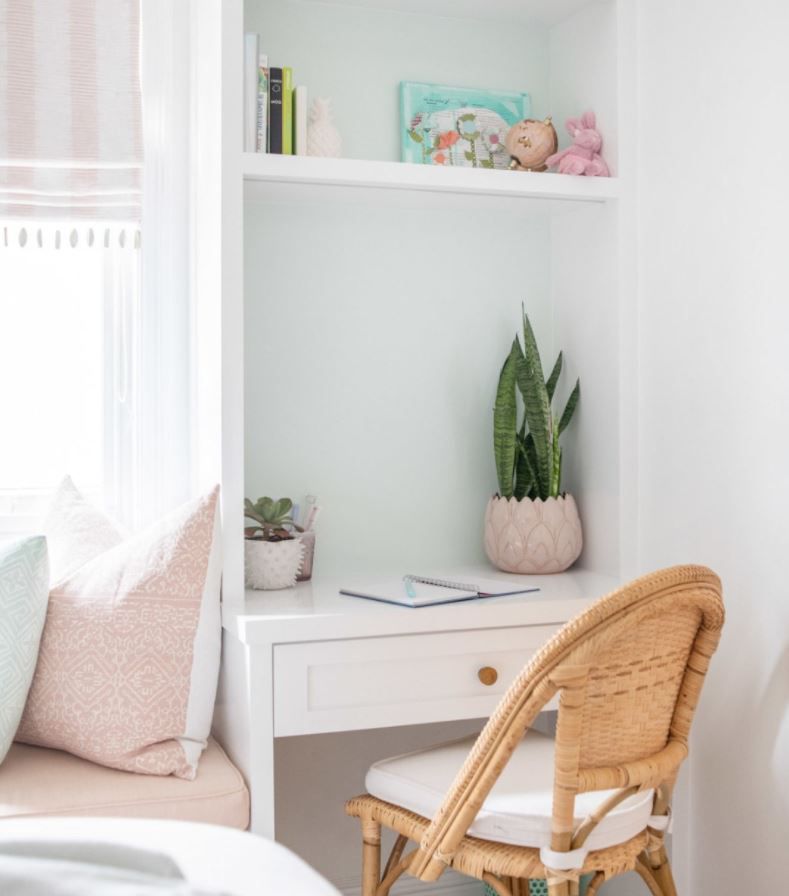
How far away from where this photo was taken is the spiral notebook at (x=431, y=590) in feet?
6.47

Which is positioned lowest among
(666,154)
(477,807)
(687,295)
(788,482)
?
(477,807)

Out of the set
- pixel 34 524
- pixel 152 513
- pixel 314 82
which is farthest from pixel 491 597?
pixel 314 82

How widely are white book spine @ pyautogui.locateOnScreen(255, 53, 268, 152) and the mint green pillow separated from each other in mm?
877

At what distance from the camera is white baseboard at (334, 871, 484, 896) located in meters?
2.41

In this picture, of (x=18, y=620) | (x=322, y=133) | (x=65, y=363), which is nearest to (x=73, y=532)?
(x=18, y=620)

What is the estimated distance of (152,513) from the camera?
242cm

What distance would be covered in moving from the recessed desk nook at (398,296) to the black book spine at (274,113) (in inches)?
3.1

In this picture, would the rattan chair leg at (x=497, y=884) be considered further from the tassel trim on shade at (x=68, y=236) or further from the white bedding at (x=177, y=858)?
the tassel trim on shade at (x=68, y=236)

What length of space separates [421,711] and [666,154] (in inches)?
47.2

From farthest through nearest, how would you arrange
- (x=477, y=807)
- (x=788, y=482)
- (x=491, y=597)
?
1. (x=491, y=597)
2. (x=788, y=482)
3. (x=477, y=807)

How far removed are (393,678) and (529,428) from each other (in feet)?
2.41

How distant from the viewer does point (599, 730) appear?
1.56m

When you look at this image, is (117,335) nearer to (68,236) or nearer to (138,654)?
(68,236)

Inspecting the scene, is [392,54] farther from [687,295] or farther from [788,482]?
[788,482]
